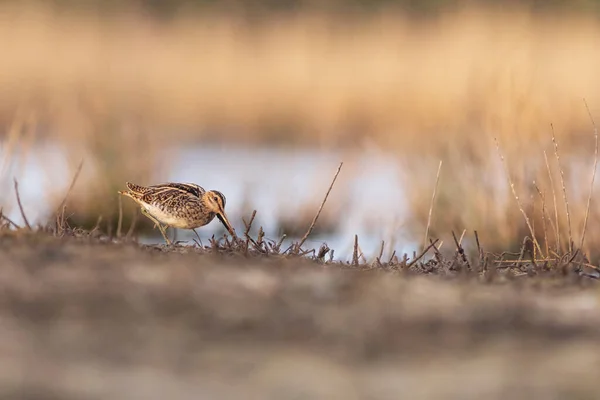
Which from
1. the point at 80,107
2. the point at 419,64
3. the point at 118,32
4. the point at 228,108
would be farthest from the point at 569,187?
the point at 118,32

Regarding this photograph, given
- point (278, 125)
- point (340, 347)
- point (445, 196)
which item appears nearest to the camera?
point (340, 347)

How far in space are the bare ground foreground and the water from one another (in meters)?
5.52

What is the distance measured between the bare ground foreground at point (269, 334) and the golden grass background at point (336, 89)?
4.92 metres

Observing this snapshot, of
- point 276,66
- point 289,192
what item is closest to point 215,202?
point 289,192

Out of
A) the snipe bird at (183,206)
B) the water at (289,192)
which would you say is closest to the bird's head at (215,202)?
the snipe bird at (183,206)

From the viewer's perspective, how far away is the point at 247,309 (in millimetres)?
5047

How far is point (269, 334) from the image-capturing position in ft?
15.9

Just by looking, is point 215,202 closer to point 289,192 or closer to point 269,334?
point 269,334

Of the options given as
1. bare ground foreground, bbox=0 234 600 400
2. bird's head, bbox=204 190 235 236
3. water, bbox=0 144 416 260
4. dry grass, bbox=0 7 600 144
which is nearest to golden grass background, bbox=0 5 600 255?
dry grass, bbox=0 7 600 144

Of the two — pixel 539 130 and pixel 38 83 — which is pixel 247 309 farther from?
pixel 38 83

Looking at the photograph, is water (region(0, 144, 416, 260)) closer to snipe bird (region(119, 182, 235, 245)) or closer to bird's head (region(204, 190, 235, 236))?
snipe bird (region(119, 182, 235, 245))

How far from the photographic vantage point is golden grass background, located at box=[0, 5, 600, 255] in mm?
11242

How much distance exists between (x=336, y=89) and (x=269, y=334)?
13.9m

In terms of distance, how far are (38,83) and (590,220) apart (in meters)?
11.2
